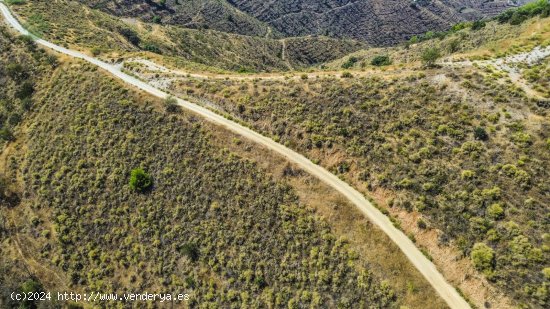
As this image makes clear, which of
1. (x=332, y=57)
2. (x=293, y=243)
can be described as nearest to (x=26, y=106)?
(x=293, y=243)

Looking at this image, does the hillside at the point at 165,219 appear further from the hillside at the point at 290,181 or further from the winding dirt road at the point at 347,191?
the winding dirt road at the point at 347,191

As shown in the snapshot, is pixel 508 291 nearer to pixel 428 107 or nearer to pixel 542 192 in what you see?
pixel 542 192

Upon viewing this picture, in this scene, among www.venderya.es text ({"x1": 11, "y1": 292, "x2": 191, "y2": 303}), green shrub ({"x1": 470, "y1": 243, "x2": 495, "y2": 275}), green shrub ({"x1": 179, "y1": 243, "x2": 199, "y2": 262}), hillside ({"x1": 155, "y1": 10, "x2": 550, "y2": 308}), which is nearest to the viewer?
green shrub ({"x1": 470, "y1": 243, "x2": 495, "y2": 275})

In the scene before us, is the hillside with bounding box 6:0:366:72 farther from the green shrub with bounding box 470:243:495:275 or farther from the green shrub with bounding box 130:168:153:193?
the green shrub with bounding box 470:243:495:275

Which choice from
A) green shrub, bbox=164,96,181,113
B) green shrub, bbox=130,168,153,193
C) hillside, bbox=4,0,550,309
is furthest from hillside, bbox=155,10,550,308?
green shrub, bbox=130,168,153,193

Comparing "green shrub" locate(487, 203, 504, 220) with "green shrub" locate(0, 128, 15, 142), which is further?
"green shrub" locate(0, 128, 15, 142)

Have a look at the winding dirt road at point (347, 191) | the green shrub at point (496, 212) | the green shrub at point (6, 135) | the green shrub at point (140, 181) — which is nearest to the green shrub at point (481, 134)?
the green shrub at point (496, 212)
